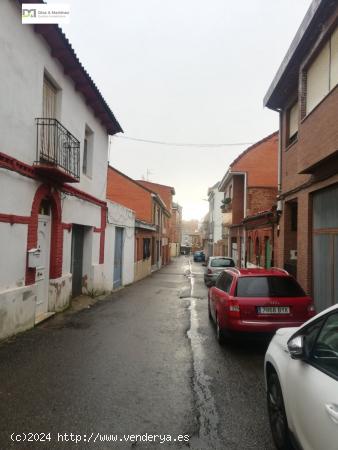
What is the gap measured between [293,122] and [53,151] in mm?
7022

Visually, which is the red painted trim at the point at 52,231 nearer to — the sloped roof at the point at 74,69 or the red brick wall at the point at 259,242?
the sloped roof at the point at 74,69

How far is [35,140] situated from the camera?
8219 mm

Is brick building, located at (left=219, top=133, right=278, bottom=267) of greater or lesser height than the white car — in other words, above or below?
above

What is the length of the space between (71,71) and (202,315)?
752 centimetres

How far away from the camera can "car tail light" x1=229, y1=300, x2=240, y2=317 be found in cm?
656

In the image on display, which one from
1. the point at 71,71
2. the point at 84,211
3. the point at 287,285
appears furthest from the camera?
the point at 84,211

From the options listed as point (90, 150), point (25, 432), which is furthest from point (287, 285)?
point (90, 150)

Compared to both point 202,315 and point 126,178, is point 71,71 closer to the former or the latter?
point 202,315

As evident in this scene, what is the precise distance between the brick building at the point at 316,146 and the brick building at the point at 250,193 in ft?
25.1

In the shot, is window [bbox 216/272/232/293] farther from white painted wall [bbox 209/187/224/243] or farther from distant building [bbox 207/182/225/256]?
distant building [bbox 207/182/225/256]

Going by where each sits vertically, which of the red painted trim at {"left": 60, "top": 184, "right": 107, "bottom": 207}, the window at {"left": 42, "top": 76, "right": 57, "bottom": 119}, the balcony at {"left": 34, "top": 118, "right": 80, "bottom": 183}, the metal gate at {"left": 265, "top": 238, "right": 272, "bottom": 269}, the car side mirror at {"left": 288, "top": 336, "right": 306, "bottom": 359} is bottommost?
the car side mirror at {"left": 288, "top": 336, "right": 306, "bottom": 359}

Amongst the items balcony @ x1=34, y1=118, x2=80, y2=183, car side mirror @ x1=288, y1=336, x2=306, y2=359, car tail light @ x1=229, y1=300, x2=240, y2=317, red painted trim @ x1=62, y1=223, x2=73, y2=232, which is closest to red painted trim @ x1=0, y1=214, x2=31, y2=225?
balcony @ x1=34, y1=118, x2=80, y2=183

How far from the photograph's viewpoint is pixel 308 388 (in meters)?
2.71

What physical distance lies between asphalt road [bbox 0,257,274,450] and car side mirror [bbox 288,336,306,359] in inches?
43.3
